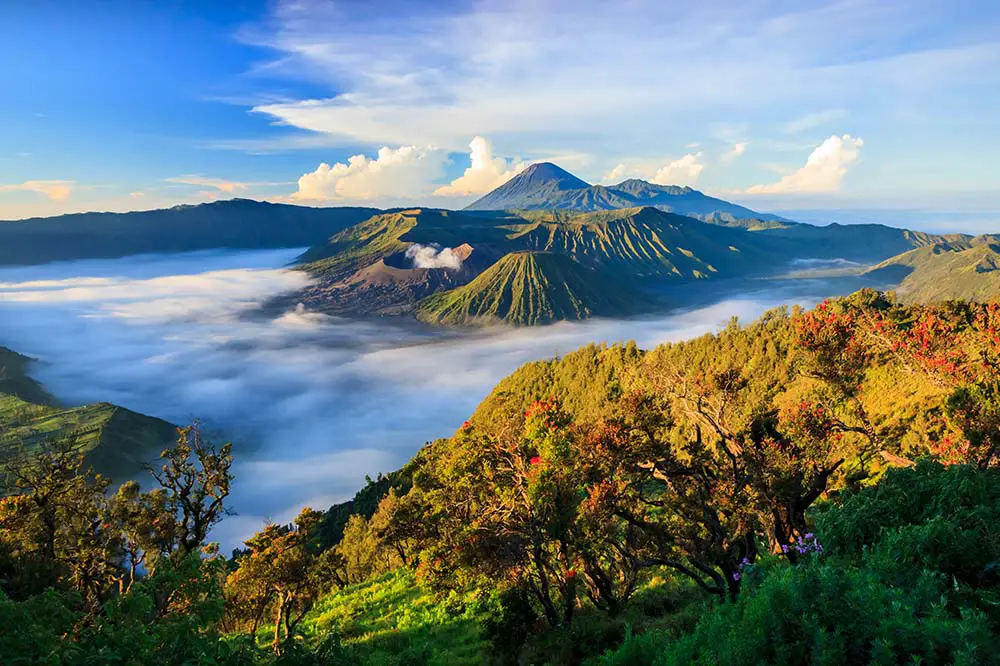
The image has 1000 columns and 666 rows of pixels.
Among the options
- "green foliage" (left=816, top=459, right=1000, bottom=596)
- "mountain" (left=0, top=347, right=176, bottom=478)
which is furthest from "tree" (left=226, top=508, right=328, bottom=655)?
"mountain" (left=0, top=347, right=176, bottom=478)

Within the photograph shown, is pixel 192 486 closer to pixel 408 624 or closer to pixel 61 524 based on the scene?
pixel 61 524

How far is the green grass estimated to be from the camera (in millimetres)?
20641

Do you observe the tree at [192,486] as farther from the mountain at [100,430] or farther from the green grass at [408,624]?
the mountain at [100,430]

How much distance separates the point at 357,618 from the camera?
93.2ft

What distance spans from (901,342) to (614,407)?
524 inches

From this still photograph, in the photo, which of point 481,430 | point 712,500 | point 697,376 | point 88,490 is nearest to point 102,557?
point 88,490

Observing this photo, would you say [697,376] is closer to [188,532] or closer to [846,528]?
[846,528]

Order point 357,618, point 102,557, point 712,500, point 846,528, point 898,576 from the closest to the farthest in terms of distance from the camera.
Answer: point 898,576 → point 846,528 → point 712,500 → point 102,557 → point 357,618

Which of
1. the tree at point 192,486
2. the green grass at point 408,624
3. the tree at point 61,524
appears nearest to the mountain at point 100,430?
the green grass at point 408,624

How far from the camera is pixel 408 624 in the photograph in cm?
2541

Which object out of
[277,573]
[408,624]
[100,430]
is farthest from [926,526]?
[100,430]

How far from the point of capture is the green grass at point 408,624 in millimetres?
20641

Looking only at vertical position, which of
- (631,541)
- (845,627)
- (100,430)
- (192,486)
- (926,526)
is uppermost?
(926,526)

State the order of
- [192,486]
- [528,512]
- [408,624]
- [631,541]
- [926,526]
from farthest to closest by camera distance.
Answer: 1. [408,624]
2. [192,486]
3. [631,541]
4. [528,512]
5. [926,526]
